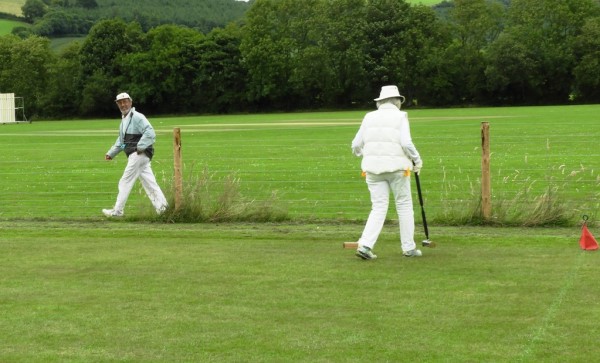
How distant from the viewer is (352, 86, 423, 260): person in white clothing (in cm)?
1119

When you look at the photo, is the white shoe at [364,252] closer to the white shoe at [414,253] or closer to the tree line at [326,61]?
the white shoe at [414,253]

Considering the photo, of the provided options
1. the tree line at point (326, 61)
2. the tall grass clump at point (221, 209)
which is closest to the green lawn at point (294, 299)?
the tall grass clump at point (221, 209)

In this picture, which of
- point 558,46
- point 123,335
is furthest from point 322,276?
point 558,46

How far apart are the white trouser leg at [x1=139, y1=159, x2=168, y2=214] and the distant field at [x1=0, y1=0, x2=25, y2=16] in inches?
6769

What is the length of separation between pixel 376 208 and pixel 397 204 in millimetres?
236

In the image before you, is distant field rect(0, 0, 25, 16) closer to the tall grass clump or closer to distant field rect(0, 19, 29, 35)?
distant field rect(0, 19, 29, 35)

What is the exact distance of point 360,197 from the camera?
1922 cm

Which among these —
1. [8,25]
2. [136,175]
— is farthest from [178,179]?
[8,25]

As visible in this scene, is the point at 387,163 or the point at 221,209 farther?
the point at 221,209

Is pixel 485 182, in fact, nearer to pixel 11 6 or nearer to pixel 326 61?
pixel 326 61

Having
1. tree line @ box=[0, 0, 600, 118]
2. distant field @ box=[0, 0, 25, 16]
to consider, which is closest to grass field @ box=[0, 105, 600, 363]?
tree line @ box=[0, 0, 600, 118]

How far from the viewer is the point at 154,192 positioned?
15805 millimetres

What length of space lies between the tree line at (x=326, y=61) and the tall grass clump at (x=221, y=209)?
76.6 m

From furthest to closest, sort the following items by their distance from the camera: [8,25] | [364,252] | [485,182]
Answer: [8,25] < [485,182] < [364,252]
